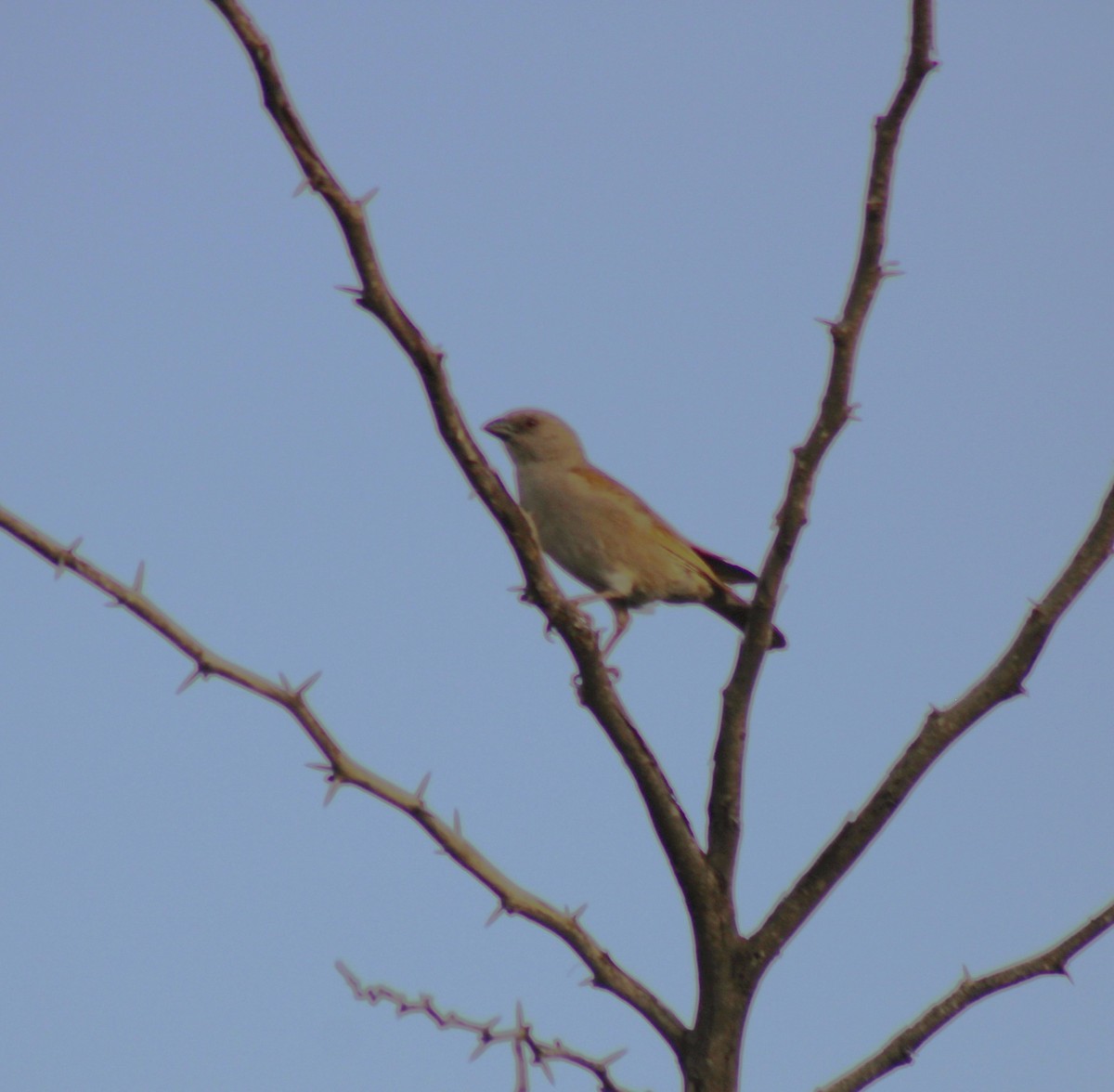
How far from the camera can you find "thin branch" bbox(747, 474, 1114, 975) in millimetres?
3988

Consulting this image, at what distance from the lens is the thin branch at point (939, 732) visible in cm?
399

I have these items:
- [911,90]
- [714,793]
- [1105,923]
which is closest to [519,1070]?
[714,793]

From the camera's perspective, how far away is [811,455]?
12.5ft

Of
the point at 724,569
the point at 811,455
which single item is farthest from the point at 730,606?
the point at 811,455

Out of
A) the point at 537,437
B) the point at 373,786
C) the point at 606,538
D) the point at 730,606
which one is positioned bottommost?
the point at 373,786

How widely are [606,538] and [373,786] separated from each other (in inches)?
173

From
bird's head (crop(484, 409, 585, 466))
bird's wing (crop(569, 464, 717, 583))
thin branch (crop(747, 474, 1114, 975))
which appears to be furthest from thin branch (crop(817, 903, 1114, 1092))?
bird's head (crop(484, 409, 585, 466))

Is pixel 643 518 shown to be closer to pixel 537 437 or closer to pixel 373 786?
pixel 537 437

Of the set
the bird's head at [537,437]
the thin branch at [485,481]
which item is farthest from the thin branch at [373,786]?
the bird's head at [537,437]

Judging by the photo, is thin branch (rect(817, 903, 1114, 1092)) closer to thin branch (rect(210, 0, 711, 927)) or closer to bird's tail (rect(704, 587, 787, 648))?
thin branch (rect(210, 0, 711, 927))

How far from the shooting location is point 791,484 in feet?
12.6

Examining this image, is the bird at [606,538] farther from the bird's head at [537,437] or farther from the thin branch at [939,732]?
the thin branch at [939,732]

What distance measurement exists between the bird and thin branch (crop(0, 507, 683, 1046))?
3766mm

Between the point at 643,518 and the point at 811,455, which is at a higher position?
the point at 643,518
